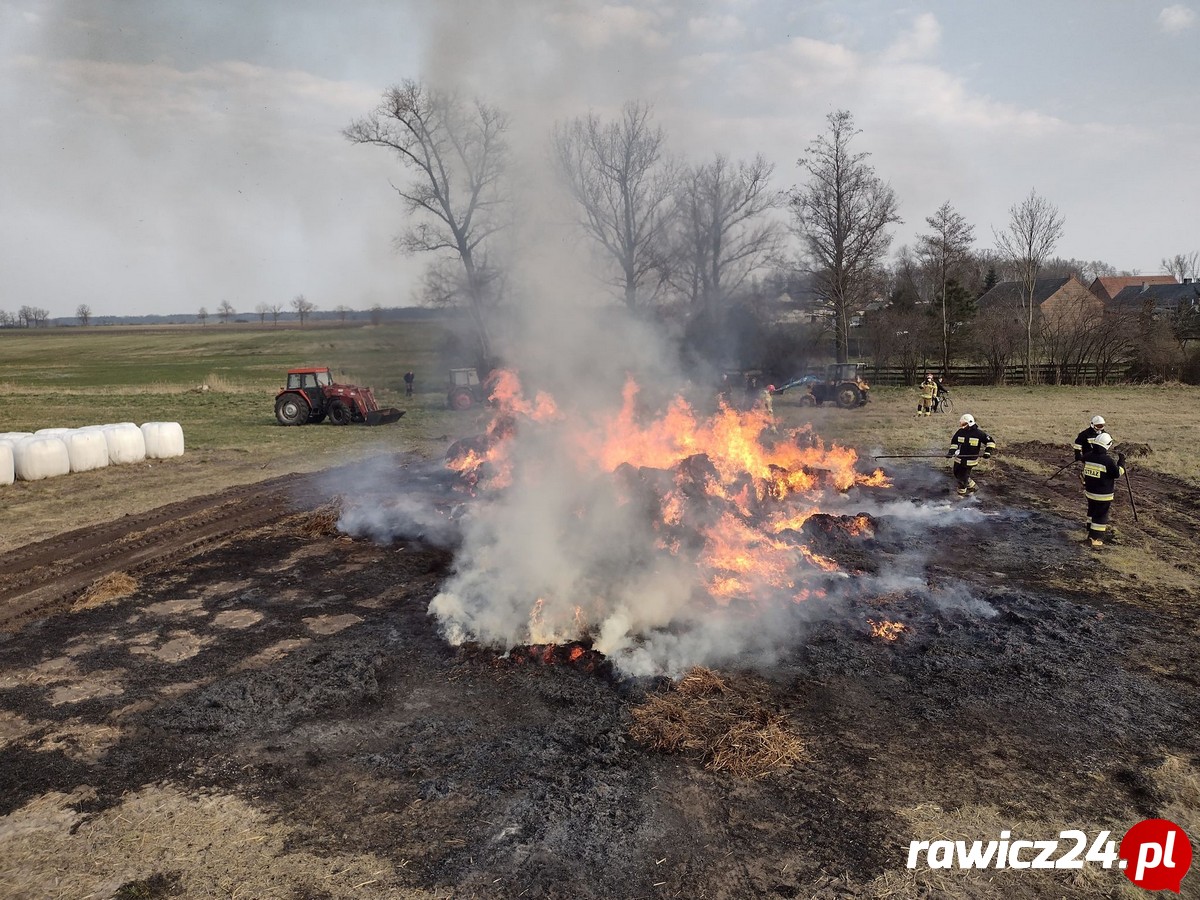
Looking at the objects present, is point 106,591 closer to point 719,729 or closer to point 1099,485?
point 719,729

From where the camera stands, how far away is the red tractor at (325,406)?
2553 centimetres

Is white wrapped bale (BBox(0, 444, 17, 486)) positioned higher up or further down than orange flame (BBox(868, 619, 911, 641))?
higher up

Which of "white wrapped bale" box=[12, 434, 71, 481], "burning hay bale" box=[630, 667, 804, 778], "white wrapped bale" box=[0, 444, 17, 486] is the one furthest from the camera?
"white wrapped bale" box=[12, 434, 71, 481]

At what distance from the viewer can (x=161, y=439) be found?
18953mm

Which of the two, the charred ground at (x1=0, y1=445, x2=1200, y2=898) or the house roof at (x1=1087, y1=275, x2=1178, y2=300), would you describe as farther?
the house roof at (x1=1087, y1=275, x2=1178, y2=300)

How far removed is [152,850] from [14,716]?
9.85 feet

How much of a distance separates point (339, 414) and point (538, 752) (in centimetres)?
2237

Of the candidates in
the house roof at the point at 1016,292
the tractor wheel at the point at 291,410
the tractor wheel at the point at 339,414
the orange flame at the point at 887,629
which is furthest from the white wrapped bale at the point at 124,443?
the house roof at the point at 1016,292

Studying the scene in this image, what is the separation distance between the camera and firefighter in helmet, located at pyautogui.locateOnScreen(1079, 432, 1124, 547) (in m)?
10.5

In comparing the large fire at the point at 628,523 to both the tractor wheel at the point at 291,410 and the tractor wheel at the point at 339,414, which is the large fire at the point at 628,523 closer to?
the tractor wheel at the point at 339,414

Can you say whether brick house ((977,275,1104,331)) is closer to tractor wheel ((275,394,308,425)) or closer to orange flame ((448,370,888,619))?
orange flame ((448,370,888,619))

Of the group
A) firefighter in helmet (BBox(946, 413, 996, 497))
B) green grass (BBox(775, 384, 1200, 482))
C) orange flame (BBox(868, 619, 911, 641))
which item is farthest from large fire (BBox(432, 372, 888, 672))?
green grass (BBox(775, 384, 1200, 482))

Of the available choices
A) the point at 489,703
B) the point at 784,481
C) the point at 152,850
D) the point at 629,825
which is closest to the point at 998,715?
the point at 629,825

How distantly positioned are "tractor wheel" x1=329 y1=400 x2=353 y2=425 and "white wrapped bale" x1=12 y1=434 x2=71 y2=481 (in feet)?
31.6
